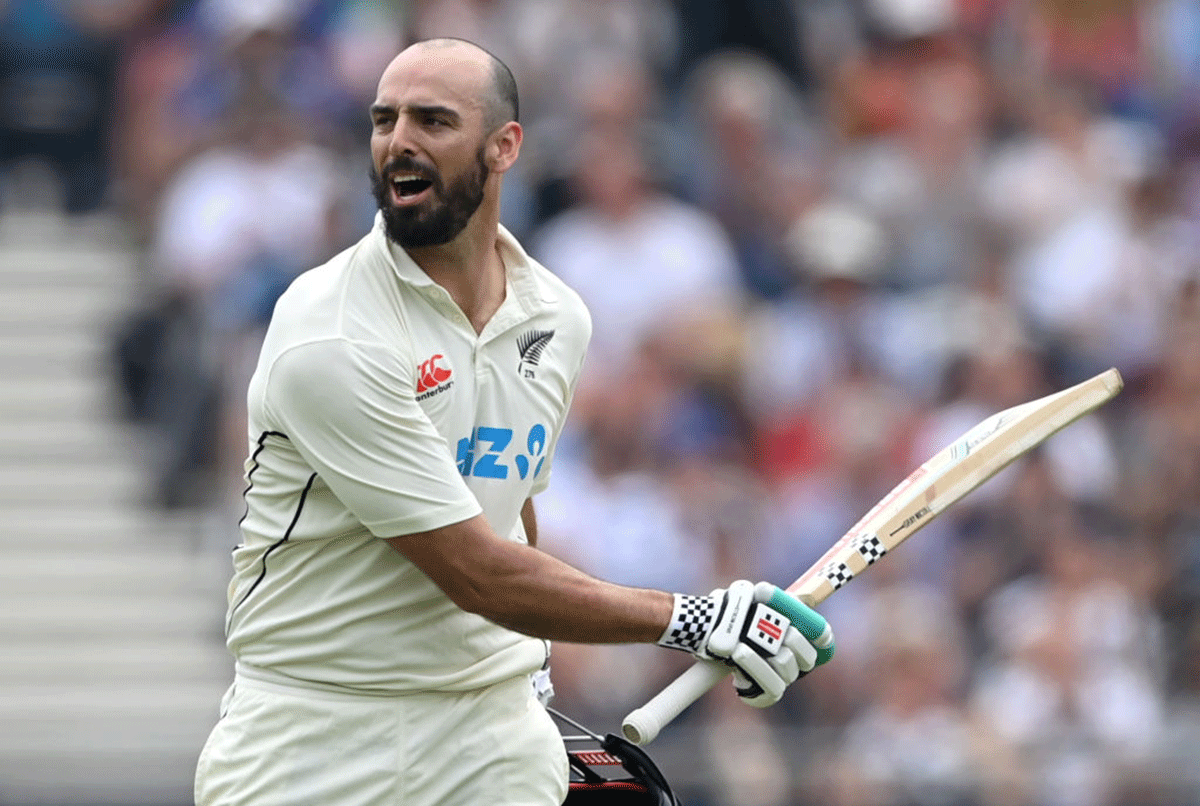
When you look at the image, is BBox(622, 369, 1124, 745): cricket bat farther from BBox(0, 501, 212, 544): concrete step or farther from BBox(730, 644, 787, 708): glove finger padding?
BBox(0, 501, 212, 544): concrete step

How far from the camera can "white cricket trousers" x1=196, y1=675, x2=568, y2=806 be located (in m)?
4.40

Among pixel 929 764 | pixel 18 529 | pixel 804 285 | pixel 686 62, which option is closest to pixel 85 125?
pixel 18 529

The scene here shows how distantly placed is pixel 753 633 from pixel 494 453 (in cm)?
68

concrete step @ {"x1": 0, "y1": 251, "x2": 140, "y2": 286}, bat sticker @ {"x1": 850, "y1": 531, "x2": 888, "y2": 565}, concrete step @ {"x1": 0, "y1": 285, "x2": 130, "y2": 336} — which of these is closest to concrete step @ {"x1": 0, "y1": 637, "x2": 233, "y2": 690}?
concrete step @ {"x1": 0, "y1": 285, "x2": 130, "y2": 336}

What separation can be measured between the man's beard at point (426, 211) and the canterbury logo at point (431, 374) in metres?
0.25

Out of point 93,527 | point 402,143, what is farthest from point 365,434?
point 93,527

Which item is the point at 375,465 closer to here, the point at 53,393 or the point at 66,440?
the point at 66,440

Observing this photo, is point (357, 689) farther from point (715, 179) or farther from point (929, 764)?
point (715, 179)

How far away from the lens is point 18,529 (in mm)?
9828

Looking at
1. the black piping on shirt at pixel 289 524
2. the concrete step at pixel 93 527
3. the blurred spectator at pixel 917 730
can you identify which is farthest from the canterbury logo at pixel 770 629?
the concrete step at pixel 93 527

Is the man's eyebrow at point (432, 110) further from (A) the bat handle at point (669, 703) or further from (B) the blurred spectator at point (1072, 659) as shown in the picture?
(B) the blurred spectator at point (1072, 659)

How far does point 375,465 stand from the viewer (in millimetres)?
4250

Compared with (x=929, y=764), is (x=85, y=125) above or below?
above

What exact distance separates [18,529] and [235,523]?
1.25 metres
